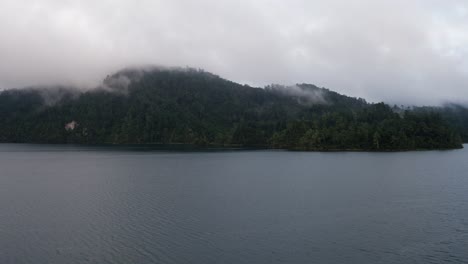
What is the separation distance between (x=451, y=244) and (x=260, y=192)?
92.6 ft

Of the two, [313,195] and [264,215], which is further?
[313,195]

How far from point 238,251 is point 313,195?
2561cm

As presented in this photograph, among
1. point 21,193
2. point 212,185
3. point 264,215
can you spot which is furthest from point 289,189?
point 21,193

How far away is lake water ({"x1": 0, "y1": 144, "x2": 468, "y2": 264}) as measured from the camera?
2892cm

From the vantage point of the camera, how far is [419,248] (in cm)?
3017

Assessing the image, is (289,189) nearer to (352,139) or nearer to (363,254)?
(363,254)

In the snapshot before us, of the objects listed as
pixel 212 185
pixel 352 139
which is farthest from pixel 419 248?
pixel 352 139

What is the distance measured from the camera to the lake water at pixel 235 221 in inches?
1139

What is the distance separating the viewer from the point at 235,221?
1511 inches

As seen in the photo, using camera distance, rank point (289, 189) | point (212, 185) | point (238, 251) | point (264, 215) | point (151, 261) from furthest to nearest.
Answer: point (212, 185) → point (289, 189) → point (264, 215) → point (238, 251) → point (151, 261)

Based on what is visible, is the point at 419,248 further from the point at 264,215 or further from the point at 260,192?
the point at 260,192

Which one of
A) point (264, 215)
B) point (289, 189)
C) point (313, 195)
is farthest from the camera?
point (289, 189)

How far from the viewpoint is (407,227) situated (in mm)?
36125

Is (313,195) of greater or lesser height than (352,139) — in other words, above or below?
below
